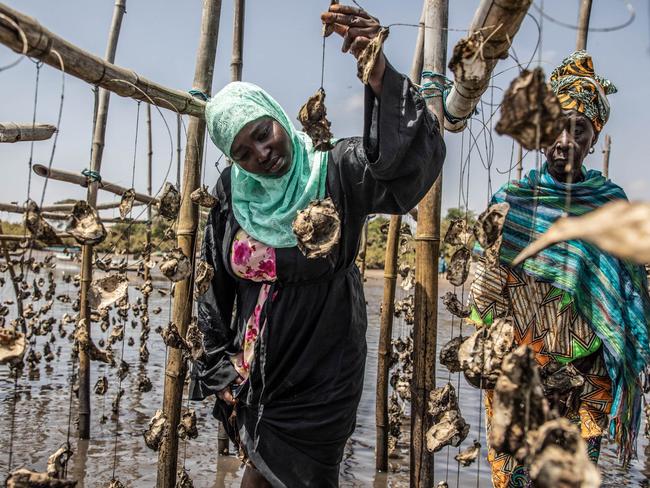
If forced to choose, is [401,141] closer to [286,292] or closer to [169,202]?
[286,292]

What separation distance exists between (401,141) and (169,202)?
1247 mm

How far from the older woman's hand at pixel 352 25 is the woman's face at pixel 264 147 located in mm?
573

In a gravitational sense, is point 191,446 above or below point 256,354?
below

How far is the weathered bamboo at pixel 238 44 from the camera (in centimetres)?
449

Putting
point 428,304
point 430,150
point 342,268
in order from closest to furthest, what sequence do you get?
point 430,150 < point 342,268 < point 428,304

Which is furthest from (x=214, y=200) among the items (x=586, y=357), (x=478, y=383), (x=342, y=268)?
(x=586, y=357)

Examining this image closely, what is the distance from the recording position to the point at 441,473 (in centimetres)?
446

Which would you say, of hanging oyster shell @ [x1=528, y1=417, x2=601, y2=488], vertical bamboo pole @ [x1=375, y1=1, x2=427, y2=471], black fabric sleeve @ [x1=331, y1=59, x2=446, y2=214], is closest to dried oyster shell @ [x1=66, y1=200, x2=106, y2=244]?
black fabric sleeve @ [x1=331, y1=59, x2=446, y2=214]

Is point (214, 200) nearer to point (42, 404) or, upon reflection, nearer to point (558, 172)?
point (558, 172)

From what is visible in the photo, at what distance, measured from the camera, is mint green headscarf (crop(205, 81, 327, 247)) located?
7.39ft

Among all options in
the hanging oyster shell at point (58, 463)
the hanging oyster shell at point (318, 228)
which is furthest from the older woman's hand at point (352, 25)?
the hanging oyster shell at point (58, 463)

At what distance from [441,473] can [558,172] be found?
106 inches

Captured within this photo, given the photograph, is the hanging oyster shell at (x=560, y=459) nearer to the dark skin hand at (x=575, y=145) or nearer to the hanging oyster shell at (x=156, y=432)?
Result: the dark skin hand at (x=575, y=145)

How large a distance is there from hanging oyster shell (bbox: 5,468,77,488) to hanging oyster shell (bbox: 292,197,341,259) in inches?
36.8
